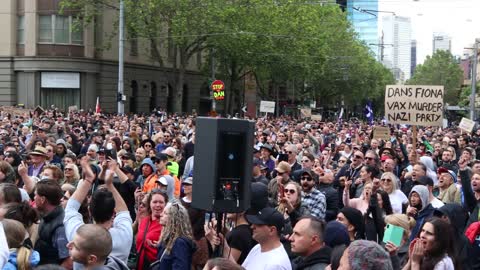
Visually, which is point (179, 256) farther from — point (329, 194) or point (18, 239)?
point (329, 194)

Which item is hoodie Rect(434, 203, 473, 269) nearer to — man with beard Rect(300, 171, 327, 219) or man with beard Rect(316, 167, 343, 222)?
man with beard Rect(300, 171, 327, 219)

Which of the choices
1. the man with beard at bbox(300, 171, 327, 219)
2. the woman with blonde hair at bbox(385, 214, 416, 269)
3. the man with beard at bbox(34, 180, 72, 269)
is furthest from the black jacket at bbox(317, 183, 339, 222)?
the man with beard at bbox(34, 180, 72, 269)

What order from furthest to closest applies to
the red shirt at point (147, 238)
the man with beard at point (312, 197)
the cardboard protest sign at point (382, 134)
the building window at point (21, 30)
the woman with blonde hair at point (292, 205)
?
the building window at point (21, 30) < the cardboard protest sign at point (382, 134) < the man with beard at point (312, 197) < the woman with blonde hair at point (292, 205) < the red shirt at point (147, 238)

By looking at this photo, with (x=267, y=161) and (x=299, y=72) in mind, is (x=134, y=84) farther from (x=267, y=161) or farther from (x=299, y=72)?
(x=267, y=161)

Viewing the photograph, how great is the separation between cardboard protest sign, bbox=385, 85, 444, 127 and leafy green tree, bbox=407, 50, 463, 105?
278 feet

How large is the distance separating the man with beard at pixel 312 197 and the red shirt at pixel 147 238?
2156 mm

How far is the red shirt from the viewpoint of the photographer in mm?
6902

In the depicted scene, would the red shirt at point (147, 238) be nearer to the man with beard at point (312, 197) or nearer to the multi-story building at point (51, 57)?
the man with beard at point (312, 197)

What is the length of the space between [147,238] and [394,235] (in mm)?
2346

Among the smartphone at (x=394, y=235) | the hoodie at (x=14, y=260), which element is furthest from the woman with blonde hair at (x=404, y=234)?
the hoodie at (x=14, y=260)

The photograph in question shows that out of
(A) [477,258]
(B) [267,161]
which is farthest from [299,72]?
(A) [477,258]

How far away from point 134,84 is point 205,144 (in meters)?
44.7

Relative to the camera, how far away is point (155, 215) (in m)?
7.19

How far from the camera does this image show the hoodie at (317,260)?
568 cm
